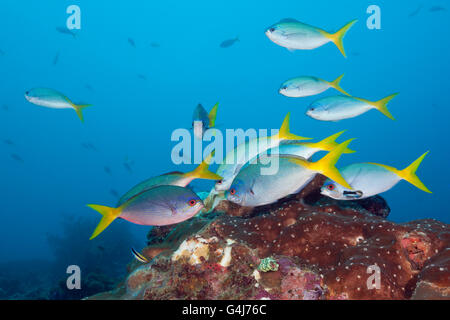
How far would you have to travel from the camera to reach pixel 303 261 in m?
2.89

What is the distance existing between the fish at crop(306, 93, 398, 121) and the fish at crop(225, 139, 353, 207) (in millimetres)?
2117

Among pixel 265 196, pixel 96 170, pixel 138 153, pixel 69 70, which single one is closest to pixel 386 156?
pixel 138 153

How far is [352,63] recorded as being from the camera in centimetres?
9644

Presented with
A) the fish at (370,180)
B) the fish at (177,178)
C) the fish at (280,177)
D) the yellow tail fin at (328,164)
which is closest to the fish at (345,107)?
the fish at (370,180)

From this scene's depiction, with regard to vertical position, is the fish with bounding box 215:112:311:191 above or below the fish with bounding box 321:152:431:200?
above

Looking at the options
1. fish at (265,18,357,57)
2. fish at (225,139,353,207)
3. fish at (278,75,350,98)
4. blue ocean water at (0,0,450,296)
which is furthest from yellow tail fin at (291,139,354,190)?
blue ocean water at (0,0,450,296)

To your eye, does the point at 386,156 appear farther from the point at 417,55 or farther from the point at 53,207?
the point at 53,207

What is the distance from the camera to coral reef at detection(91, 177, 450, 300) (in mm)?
2369

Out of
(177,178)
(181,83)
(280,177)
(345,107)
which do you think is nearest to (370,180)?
(280,177)

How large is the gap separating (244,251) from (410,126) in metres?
109

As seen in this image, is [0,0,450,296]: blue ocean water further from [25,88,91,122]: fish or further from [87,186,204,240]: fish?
[87,186,204,240]: fish

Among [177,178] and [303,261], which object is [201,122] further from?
[303,261]

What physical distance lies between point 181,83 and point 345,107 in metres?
106

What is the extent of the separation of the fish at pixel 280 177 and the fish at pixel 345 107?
212 centimetres
